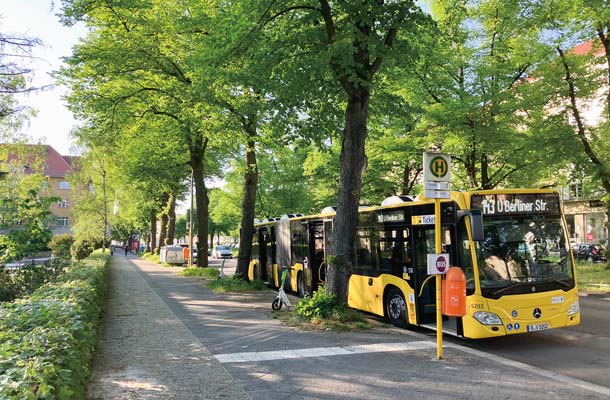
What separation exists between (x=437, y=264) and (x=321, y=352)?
7.61 ft

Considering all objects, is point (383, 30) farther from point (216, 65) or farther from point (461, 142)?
point (461, 142)

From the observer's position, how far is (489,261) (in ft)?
27.9

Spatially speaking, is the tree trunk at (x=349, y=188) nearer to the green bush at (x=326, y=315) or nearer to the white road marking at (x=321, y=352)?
the green bush at (x=326, y=315)

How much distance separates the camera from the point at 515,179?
22.9 meters

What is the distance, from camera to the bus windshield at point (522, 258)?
840cm

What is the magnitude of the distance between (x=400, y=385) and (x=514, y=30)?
17.4 meters

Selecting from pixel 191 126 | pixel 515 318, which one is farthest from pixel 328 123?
pixel 191 126

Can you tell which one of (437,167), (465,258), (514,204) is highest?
(437,167)

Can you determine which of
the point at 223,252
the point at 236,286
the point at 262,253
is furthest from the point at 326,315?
the point at 223,252

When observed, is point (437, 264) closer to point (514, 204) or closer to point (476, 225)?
point (476, 225)

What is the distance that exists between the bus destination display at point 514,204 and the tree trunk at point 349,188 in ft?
9.73

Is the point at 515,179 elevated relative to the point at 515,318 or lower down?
elevated

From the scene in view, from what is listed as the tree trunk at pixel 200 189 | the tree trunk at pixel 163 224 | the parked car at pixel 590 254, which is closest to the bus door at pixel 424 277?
the tree trunk at pixel 200 189

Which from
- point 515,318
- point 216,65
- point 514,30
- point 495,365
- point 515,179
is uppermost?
point 514,30
